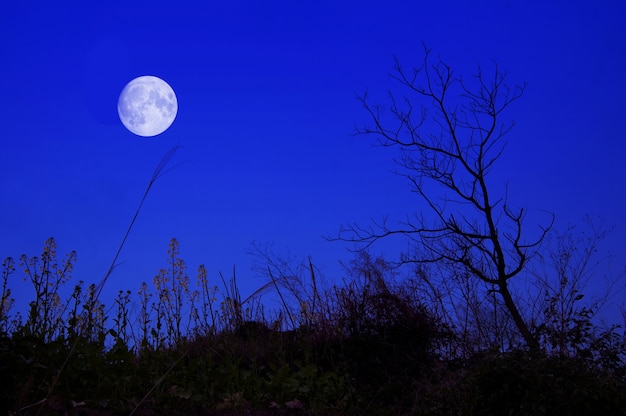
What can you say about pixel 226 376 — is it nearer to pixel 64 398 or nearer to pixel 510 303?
pixel 64 398

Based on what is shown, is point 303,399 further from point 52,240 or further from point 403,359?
point 52,240

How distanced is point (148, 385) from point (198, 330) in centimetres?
417

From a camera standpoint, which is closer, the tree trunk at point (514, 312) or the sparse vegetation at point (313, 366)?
the sparse vegetation at point (313, 366)

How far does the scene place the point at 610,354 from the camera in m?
7.61

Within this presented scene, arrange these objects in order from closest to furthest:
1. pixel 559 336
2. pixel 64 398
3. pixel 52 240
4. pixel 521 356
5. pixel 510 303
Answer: pixel 64 398, pixel 521 356, pixel 52 240, pixel 559 336, pixel 510 303

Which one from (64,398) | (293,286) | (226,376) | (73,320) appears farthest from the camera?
(293,286)

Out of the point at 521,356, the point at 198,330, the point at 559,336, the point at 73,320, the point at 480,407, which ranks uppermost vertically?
the point at 198,330

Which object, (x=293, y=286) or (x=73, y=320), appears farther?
(x=293, y=286)

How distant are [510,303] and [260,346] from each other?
15.1 feet

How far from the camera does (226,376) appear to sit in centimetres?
677

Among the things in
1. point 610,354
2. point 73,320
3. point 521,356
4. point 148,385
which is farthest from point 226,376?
point 610,354

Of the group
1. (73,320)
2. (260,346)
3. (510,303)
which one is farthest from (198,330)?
(510,303)

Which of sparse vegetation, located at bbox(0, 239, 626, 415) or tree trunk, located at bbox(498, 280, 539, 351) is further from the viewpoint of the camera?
tree trunk, located at bbox(498, 280, 539, 351)

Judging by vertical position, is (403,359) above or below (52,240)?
below
